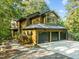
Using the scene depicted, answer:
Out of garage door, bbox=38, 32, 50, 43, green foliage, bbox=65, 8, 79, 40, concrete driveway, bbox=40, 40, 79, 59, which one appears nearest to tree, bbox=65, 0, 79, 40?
green foliage, bbox=65, 8, 79, 40

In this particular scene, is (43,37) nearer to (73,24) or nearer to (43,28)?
(43,28)

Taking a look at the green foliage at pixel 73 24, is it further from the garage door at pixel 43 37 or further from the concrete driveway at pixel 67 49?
the concrete driveway at pixel 67 49

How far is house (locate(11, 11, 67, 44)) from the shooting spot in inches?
1120

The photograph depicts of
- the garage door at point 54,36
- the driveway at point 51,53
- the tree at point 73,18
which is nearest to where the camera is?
the driveway at point 51,53

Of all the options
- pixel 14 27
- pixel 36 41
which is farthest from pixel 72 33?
pixel 14 27

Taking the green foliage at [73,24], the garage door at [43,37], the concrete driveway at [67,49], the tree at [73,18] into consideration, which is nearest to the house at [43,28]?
the garage door at [43,37]

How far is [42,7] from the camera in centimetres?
5434

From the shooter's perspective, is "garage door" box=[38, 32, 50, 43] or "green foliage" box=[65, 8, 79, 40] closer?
"green foliage" box=[65, 8, 79, 40]

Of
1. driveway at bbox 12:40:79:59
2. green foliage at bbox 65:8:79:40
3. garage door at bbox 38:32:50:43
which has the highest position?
green foliage at bbox 65:8:79:40

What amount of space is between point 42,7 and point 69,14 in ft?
87.0

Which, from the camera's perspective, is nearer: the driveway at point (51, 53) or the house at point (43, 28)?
the driveway at point (51, 53)

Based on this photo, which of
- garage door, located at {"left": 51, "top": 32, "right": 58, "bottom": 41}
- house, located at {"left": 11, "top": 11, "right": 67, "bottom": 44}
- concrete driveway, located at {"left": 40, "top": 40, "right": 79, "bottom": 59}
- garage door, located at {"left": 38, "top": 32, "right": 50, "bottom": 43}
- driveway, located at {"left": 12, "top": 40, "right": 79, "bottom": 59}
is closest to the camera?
driveway, located at {"left": 12, "top": 40, "right": 79, "bottom": 59}

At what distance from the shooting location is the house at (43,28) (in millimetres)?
28438

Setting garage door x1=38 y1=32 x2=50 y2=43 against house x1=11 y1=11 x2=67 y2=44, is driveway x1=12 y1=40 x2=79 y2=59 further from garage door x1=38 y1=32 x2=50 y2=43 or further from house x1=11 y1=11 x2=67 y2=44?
garage door x1=38 y1=32 x2=50 y2=43
